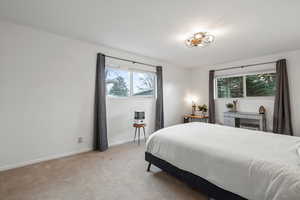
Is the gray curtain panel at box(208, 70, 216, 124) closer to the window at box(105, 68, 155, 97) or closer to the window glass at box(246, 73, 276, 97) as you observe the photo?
the window glass at box(246, 73, 276, 97)

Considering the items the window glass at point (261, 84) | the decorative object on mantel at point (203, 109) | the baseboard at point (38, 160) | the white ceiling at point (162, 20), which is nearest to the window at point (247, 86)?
the window glass at point (261, 84)

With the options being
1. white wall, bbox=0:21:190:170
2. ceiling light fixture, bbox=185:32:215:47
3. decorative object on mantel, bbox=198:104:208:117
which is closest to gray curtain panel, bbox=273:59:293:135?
decorative object on mantel, bbox=198:104:208:117

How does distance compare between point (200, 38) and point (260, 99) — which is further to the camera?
point (260, 99)

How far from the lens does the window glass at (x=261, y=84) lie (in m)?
3.88

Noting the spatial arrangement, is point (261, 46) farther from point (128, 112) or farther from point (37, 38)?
point (37, 38)

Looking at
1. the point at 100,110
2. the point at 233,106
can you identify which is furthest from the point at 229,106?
the point at 100,110

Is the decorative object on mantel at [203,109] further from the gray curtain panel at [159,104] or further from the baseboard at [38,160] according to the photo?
the baseboard at [38,160]

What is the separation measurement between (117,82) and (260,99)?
163 inches

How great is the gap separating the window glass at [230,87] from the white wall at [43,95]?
384 cm

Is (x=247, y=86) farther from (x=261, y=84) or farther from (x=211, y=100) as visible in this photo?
(x=211, y=100)

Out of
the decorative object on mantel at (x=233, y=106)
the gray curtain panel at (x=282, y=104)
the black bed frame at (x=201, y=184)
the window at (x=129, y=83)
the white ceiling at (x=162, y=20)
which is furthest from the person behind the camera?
the decorative object on mantel at (x=233, y=106)

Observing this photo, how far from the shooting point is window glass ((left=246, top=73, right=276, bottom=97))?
3877 mm

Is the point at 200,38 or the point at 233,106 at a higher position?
the point at 200,38

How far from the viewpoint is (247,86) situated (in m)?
4.30
